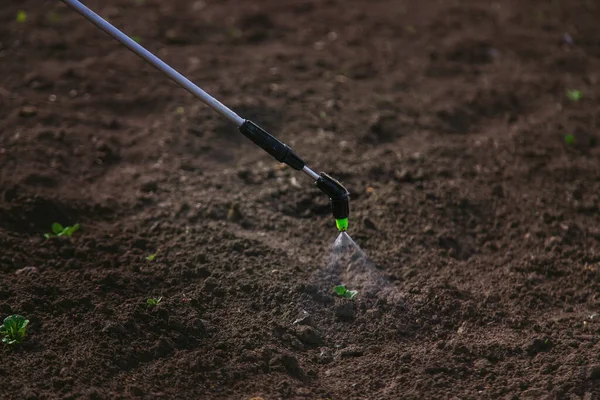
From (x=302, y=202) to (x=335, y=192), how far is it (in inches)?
37.7

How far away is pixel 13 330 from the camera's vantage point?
3.24m

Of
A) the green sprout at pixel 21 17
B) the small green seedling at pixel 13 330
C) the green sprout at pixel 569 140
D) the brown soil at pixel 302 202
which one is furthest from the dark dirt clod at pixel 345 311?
the green sprout at pixel 21 17

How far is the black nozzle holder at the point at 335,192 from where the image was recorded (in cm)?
334

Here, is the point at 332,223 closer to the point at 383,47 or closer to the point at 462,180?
the point at 462,180

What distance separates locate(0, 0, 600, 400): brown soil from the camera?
325 centimetres

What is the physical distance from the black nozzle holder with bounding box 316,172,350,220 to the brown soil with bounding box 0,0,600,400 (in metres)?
0.44

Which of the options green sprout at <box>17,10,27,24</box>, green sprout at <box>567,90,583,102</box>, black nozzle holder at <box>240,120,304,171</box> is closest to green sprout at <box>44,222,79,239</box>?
black nozzle holder at <box>240,120,304,171</box>

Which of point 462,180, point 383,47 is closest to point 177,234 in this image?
point 462,180

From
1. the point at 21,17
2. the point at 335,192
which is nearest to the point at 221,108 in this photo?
the point at 335,192

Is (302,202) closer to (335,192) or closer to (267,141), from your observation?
(335,192)

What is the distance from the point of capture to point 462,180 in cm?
450

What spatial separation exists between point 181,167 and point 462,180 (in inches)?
65.2

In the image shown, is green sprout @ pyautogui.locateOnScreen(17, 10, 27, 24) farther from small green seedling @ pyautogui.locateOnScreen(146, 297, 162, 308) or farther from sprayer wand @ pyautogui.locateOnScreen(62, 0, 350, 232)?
small green seedling @ pyautogui.locateOnScreen(146, 297, 162, 308)

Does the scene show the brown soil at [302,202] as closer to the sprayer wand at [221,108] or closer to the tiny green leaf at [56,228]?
the tiny green leaf at [56,228]
